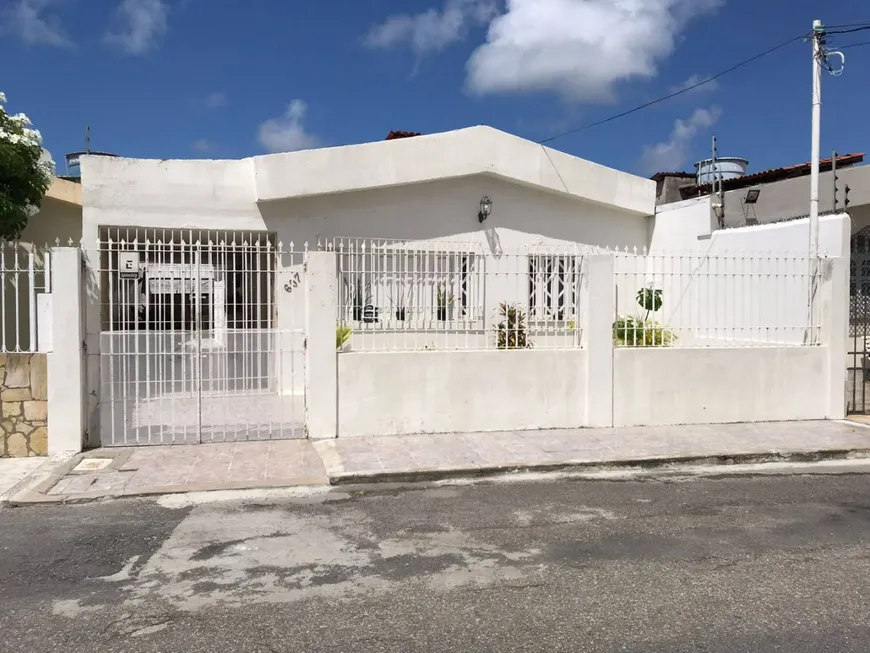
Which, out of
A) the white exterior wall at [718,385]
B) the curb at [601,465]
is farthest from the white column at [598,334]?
the curb at [601,465]

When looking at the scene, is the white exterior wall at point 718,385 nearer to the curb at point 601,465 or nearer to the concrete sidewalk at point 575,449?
the concrete sidewalk at point 575,449

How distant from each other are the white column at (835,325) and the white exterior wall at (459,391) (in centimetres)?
357

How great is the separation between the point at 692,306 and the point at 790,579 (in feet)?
19.4

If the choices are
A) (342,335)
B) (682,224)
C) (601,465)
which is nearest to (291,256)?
(342,335)

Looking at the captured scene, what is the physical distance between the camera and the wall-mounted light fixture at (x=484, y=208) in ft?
39.0

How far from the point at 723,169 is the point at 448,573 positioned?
1320 centimetres

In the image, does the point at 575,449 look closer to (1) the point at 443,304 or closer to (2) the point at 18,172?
(1) the point at 443,304

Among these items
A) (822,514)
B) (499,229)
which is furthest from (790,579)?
(499,229)

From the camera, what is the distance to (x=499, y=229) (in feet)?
40.1

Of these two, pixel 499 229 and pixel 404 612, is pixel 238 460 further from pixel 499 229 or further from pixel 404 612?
pixel 499 229

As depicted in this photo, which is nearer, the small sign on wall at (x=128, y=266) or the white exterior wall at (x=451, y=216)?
the small sign on wall at (x=128, y=266)

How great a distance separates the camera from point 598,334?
9.16 meters

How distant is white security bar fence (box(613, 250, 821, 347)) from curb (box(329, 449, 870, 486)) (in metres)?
2.10

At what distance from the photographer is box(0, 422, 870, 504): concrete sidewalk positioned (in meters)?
6.80
